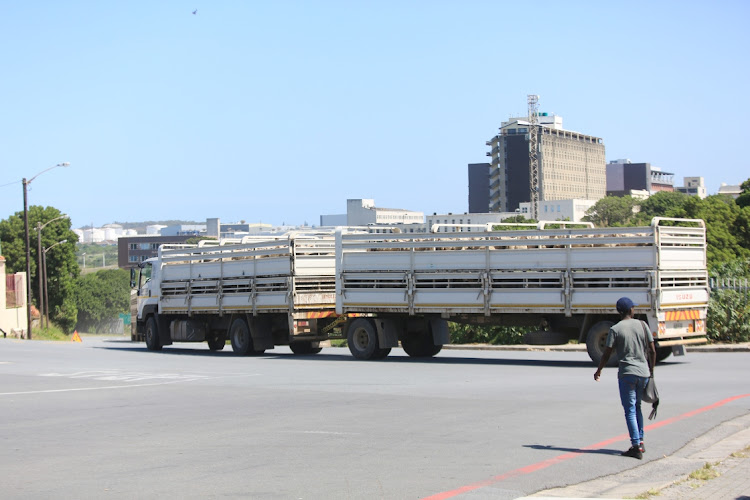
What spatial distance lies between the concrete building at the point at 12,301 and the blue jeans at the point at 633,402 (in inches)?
2276

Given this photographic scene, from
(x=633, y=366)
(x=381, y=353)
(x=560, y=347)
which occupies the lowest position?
(x=560, y=347)

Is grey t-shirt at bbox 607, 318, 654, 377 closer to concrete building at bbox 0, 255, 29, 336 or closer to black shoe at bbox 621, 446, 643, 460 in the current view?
black shoe at bbox 621, 446, 643, 460

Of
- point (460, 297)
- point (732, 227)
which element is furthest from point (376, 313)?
point (732, 227)

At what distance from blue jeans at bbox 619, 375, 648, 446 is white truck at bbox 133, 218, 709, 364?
32.3ft

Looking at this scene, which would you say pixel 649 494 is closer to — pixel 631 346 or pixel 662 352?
pixel 631 346

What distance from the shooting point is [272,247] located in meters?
26.8

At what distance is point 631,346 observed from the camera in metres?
9.94

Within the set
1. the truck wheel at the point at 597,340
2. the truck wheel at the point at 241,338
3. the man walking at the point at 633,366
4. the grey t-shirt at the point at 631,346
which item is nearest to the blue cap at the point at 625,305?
the man walking at the point at 633,366

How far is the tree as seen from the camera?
86875 millimetres

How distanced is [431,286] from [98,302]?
444 feet

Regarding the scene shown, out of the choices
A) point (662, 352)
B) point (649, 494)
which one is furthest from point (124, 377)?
point (649, 494)

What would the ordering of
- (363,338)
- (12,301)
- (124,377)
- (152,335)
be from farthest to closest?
(12,301)
(152,335)
(363,338)
(124,377)

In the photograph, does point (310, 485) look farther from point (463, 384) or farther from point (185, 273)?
point (185, 273)

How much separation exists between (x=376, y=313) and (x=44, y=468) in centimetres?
1490
